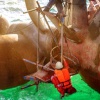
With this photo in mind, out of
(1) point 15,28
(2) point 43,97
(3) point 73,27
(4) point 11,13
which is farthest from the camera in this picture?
(4) point 11,13

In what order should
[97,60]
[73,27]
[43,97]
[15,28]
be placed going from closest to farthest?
[97,60] < [73,27] < [43,97] < [15,28]

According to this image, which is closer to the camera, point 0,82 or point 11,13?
point 0,82

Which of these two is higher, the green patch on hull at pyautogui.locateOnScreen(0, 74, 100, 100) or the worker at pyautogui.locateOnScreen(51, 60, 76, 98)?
the worker at pyautogui.locateOnScreen(51, 60, 76, 98)

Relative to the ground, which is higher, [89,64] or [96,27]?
[96,27]

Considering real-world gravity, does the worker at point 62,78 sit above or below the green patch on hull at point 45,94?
above

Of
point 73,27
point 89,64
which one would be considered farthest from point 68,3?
point 89,64

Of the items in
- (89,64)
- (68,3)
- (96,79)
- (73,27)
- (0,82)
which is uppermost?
(68,3)

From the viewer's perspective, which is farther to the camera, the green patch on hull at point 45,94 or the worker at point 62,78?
the green patch on hull at point 45,94

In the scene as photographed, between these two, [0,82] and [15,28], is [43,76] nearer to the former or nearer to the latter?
[0,82]

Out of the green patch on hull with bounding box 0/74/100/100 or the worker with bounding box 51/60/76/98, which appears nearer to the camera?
the worker with bounding box 51/60/76/98

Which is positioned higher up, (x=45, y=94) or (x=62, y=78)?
(x=62, y=78)

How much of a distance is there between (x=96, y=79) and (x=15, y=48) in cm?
324

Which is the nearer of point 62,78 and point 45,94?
point 62,78

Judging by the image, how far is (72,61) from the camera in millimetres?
7008
